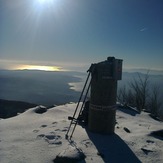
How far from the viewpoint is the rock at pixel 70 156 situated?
6.88 metres

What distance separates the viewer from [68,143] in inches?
324

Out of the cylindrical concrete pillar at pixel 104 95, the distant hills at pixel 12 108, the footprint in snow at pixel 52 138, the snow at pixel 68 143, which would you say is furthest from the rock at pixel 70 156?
the distant hills at pixel 12 108

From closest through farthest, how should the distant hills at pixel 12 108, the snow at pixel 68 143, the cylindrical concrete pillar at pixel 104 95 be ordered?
the snow at pixel 68 143
the cylindrical concrete pillar at pixel 104 95
the distant hills at pixel 12 108

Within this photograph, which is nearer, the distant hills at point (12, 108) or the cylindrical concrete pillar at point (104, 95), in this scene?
the cylindrical concrete pillar at point (104, 95)

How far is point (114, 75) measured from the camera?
31.4 feet

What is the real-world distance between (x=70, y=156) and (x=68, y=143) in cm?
124

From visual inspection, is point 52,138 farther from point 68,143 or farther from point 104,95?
point 104,95

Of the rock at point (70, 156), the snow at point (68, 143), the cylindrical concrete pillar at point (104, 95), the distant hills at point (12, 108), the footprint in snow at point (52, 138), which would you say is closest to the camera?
the rock at point (70, 156)

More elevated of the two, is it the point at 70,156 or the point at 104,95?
the point at 104,95

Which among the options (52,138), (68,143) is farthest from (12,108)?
(68,143)

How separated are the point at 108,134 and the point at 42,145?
2.81m

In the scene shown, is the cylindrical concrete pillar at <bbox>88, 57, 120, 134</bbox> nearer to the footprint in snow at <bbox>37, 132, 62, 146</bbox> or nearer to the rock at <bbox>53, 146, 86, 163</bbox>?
the footprint in snow at <bbox>37, 132, 62, 146</bbox>

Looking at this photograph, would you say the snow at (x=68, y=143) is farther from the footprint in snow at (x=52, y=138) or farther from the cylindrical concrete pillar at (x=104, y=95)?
the cylindrical concrete pillar at (x=104, y=95)

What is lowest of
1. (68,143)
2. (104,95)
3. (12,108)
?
(12,108)
